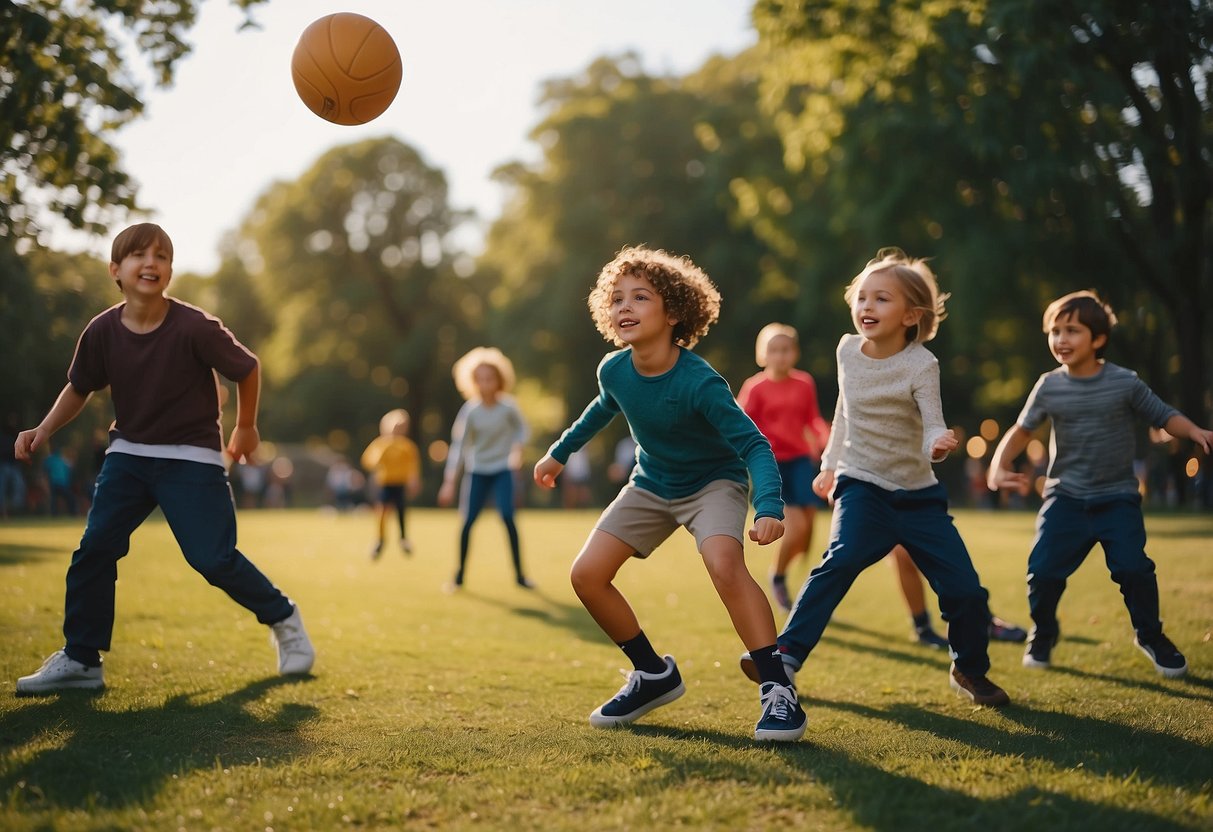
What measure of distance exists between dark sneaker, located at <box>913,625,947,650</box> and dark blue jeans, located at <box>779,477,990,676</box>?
2.04 metres

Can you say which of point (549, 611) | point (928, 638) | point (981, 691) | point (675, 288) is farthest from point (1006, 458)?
point (549, 611)

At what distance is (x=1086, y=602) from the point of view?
8984 millimetres

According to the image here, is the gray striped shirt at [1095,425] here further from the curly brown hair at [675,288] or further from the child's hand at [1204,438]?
the curly brown hair at [675,288]

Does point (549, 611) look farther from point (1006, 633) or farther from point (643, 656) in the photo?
point (643, 656)

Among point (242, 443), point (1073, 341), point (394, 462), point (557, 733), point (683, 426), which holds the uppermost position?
point (1073, 341)

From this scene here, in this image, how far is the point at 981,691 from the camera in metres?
5.18

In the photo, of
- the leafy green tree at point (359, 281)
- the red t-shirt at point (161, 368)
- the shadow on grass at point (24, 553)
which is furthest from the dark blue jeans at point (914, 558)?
the leafy green tree at point (359, 281)

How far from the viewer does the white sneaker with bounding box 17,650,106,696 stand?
5.18 m

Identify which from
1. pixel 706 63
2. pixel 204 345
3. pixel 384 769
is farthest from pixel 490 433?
pixel 706 63

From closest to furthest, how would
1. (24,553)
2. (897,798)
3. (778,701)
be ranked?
(897,798) < (778,701) < (24,553)

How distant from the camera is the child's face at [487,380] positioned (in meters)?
11.1

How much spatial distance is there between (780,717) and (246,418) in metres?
3.11

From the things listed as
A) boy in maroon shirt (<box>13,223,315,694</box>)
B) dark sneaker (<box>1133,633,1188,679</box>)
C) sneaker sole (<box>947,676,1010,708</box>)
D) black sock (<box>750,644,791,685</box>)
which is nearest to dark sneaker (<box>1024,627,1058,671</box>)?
dark sneaker (<box>1133,633,1188,679</box>)

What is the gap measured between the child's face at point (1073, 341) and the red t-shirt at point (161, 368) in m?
4.31
